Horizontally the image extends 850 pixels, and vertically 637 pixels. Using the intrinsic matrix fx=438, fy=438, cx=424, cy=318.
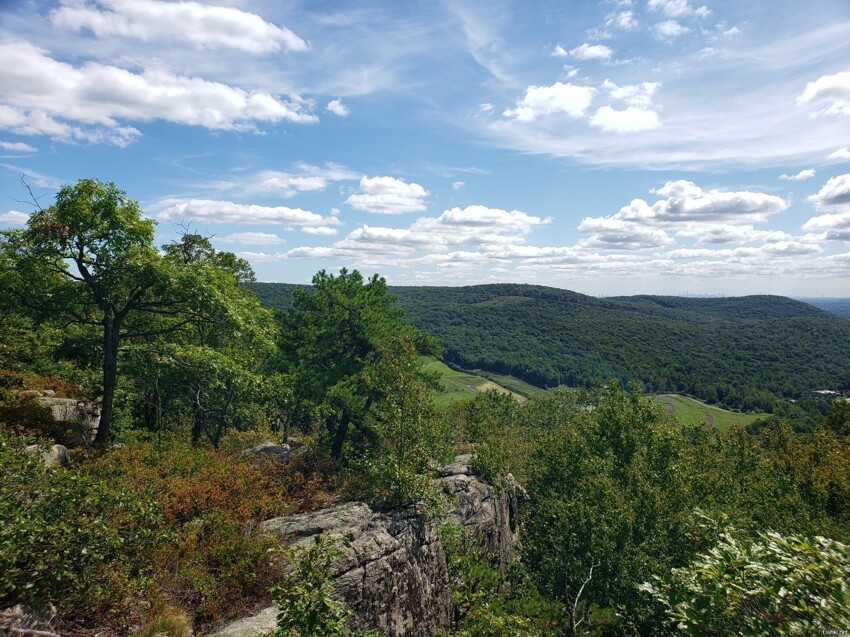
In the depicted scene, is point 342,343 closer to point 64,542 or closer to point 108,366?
point 108,366

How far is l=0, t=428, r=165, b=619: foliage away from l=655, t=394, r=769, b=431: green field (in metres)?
166

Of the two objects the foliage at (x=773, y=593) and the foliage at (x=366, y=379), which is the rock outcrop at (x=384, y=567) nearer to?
the foliage at (x=366, y=379)

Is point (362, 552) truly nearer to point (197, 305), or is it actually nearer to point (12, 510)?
point (12, 510)

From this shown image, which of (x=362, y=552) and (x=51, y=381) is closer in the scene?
(x=362, y=552)

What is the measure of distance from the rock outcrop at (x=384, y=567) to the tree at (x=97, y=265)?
27.8ft

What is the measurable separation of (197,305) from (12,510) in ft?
28.5

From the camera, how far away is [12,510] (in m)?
Answer: 7.59

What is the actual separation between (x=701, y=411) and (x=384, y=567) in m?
191

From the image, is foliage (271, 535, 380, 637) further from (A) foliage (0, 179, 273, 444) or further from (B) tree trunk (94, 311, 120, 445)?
(B) tree trunk (94, 311, 120, 445)

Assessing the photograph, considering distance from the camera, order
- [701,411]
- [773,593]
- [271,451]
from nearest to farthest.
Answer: [773,593] → [271,451] → [701,411]

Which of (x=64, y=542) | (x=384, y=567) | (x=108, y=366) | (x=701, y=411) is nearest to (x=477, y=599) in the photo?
(x=384, y=567)

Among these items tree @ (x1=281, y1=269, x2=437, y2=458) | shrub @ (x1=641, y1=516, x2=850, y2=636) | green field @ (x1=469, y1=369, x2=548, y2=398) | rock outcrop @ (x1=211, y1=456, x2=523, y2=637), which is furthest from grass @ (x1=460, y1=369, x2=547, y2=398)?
shrub @ (x1=641, y1=516, x2=850, y2=636)

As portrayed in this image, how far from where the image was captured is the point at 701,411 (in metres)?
168

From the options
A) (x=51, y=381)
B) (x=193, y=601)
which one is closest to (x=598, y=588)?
(x=193, y=601)
